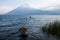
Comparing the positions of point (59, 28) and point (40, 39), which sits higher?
point (59, 28)

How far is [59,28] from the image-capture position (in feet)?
64.0

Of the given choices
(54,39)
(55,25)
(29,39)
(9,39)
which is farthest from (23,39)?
(55,25)

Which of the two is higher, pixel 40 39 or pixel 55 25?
pixel 55 25

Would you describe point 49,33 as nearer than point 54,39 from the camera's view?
No

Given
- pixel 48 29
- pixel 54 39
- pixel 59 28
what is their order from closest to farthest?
pixel 54 39
pixel 59 28
pixel 48 29

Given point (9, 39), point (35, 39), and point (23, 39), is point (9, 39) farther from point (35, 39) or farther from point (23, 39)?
point (35, 39)

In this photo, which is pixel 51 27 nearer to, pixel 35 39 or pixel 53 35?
pixel 53 35

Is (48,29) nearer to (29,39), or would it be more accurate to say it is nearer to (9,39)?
(29,39)

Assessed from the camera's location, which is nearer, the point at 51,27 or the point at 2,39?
the point at 2,39

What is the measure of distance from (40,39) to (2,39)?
5.18 metres

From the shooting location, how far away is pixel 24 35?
1952cm

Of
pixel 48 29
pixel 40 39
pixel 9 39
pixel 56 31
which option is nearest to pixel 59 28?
pixel 56 31

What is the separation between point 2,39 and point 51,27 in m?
7.53

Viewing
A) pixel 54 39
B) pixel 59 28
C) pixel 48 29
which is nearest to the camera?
pixel 54 39
